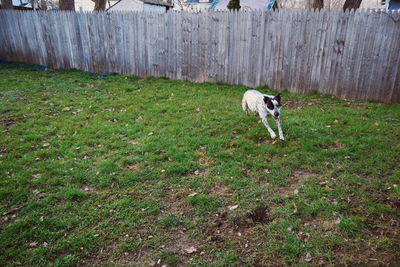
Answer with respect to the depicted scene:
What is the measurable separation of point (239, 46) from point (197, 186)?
242 inches

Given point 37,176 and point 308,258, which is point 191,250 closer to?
point 308,258

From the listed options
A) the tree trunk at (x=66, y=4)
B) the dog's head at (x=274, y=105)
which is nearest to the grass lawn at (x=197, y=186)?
the dog's head at (x=274, y=105)

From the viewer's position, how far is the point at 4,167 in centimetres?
462

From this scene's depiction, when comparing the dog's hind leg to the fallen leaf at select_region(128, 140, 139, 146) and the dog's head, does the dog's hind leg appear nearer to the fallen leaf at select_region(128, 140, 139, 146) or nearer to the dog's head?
the dog's head

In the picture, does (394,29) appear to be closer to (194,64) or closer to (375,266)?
(194,64)

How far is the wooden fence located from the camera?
295 inches

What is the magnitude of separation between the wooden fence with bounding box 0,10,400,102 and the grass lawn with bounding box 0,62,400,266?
3.81 feet

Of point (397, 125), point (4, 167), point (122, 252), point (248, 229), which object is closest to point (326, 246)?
point (248, 229)

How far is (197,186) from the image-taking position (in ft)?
13.8

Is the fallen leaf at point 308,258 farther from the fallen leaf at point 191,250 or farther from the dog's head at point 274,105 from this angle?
the dog's head at point 274,105

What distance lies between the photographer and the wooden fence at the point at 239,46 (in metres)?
7.49

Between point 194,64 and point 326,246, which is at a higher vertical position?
point 194,64

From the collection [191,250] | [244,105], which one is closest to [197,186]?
[191,250]

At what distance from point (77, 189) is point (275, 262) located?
286 centimetres
